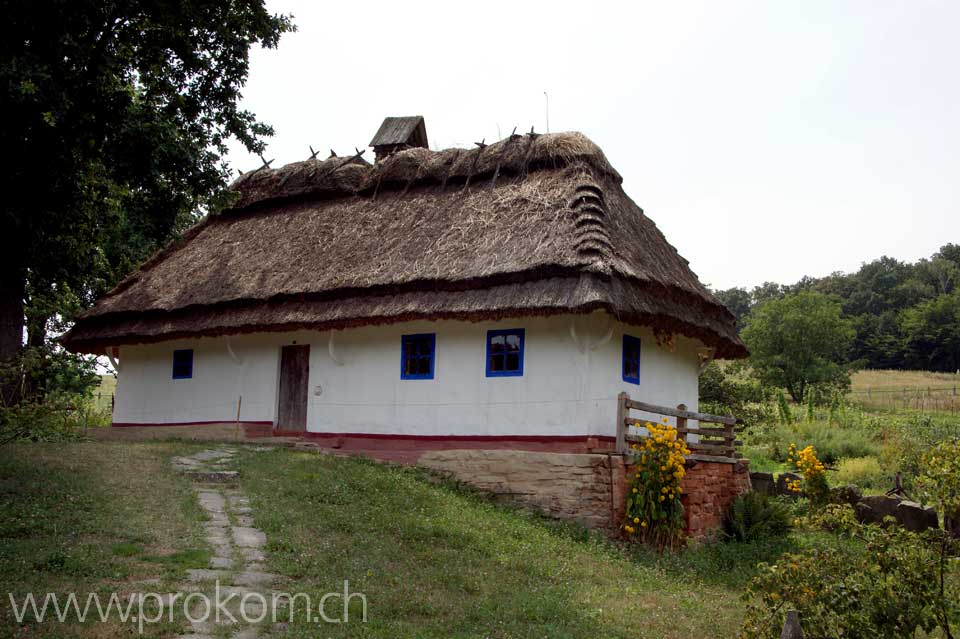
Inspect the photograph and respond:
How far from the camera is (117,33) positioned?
13297 millimetres

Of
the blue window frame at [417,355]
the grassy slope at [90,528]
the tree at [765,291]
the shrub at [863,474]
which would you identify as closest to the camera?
the grassy slope at [90,528]

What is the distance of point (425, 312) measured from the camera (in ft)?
45.8

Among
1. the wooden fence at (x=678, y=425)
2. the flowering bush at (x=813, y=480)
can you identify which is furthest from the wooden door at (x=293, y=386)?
the flowering bush at (x=813, y=480)

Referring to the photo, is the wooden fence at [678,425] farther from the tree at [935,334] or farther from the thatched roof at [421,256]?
the tree at [935,334]

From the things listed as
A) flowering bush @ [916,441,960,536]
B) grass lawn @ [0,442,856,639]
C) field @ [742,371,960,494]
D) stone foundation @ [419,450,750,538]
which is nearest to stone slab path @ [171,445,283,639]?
grass lawn @ [0,442,856,639]

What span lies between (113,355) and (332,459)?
787cm

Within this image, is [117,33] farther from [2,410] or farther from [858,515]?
[858,515]

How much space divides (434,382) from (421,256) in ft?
7.58

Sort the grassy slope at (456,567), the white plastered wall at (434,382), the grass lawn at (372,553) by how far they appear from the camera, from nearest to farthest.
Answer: the grass lawn at (372,553)
the grassy slope at (456,567)
the white plastered wall at (434,382)

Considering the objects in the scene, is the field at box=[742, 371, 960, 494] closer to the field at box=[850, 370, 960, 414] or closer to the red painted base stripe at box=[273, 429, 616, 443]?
the field at box=[850, 370, 960, 414]

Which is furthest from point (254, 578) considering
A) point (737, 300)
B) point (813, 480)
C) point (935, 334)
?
point (737, 300)

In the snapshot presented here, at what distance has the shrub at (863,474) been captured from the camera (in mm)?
19422

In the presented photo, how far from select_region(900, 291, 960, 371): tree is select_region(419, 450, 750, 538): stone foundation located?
55.1 m

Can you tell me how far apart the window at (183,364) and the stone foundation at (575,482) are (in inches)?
250
